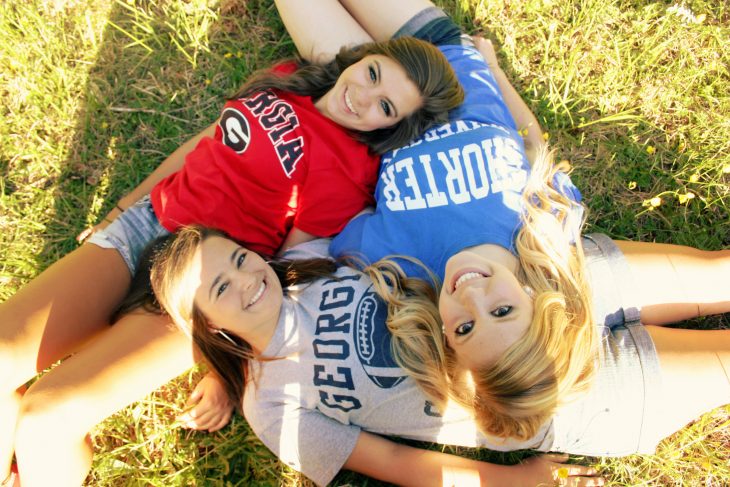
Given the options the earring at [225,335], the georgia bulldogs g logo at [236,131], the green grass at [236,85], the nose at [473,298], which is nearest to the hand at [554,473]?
the nose at [473,298]

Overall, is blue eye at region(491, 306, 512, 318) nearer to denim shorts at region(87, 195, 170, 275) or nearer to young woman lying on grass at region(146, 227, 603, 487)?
young woman lying on grass at region(146, 227, 603, 487)

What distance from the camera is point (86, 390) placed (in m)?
2.07

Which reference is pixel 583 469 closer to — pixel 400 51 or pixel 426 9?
pixel 400 51

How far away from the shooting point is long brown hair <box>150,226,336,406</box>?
83.4 inches

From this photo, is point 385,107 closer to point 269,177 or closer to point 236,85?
point 269,177

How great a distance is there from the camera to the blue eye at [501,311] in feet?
6.10

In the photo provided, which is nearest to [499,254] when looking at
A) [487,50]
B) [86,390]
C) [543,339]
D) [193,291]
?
[543,339]

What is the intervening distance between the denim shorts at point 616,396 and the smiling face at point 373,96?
3.74ft

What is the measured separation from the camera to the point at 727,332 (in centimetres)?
238

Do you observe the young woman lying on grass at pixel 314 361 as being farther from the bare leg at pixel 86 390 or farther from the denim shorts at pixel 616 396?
the denim shorts at pixel 616 396

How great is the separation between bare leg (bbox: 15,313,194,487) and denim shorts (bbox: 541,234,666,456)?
1.65 meters

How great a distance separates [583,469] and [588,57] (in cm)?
225

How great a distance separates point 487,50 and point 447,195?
1132 mm

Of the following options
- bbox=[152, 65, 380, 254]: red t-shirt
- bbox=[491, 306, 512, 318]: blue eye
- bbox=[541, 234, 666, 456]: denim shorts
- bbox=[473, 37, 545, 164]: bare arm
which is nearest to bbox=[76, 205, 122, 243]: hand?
bbox=[152, 65, 380, 254]: red t-shirt
